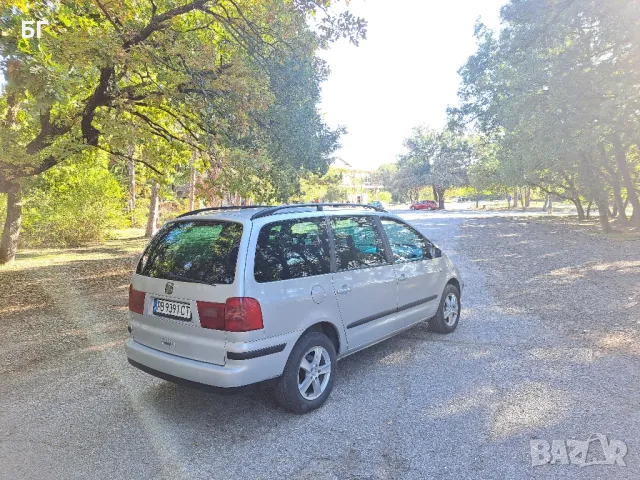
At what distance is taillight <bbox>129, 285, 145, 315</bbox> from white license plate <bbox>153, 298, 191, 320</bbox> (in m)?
0.21

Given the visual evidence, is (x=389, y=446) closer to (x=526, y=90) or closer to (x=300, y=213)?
(x=300, y=213)

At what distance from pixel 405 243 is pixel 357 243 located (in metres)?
0.93

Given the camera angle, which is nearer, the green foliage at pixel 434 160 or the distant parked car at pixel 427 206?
the distant parked car at pixel 427 206

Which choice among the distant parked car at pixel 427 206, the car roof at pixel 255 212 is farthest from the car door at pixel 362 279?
the distant parked car at pixel 427 206

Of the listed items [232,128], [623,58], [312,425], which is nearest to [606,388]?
[312,425]

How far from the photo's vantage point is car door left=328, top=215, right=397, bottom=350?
3918 millimetres

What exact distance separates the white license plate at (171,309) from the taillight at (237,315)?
305 mm

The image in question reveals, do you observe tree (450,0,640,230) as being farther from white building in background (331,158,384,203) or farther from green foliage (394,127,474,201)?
white building in background (331,158,384,203)

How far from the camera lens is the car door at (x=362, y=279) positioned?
3918 millimetres

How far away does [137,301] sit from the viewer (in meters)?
3.81

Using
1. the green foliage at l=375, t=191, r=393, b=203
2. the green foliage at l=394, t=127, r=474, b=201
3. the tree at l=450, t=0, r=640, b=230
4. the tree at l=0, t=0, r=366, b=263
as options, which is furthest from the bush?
the green foliage at l=375, t=191, r=393, b=203

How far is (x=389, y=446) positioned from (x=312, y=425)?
65 cm

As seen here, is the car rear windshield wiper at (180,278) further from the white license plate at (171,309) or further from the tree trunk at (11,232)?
the tree trunk at (11,232)

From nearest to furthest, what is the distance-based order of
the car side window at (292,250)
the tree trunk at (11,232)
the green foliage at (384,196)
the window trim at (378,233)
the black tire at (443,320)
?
the car side window at (292,250)
the window trim at (378,233)
the black tire at (443,320)
the tree trunk at (11,232)
the green foliage at (384,196)
